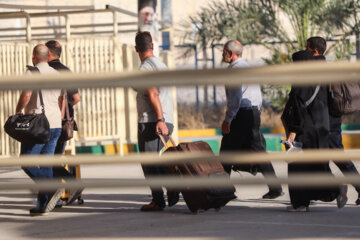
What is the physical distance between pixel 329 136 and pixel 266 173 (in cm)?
93

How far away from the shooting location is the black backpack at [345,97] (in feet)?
25.1

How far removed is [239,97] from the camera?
830 cm

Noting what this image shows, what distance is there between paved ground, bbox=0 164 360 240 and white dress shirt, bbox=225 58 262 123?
34.6 inches

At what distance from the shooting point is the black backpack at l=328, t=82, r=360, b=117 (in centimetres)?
766

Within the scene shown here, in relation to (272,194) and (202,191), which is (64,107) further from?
(272,194)

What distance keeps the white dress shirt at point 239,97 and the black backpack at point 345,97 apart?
749 millimetres

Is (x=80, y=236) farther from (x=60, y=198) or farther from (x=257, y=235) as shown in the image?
(x=60, y=198)

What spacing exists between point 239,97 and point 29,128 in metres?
1.97

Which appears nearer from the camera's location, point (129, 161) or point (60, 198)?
point (129, 161)

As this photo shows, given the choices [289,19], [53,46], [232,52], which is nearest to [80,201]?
[53,46]

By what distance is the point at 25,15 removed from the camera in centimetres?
1357

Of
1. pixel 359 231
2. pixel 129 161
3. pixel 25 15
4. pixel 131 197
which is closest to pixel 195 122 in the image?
pixel 25 15

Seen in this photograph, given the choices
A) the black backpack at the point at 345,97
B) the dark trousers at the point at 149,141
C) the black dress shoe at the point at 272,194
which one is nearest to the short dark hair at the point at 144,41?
the dark trousers at the point at 149,141

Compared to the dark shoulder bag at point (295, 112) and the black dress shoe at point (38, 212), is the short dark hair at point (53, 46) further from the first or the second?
the dark shoulder bag at point (295, 112)
